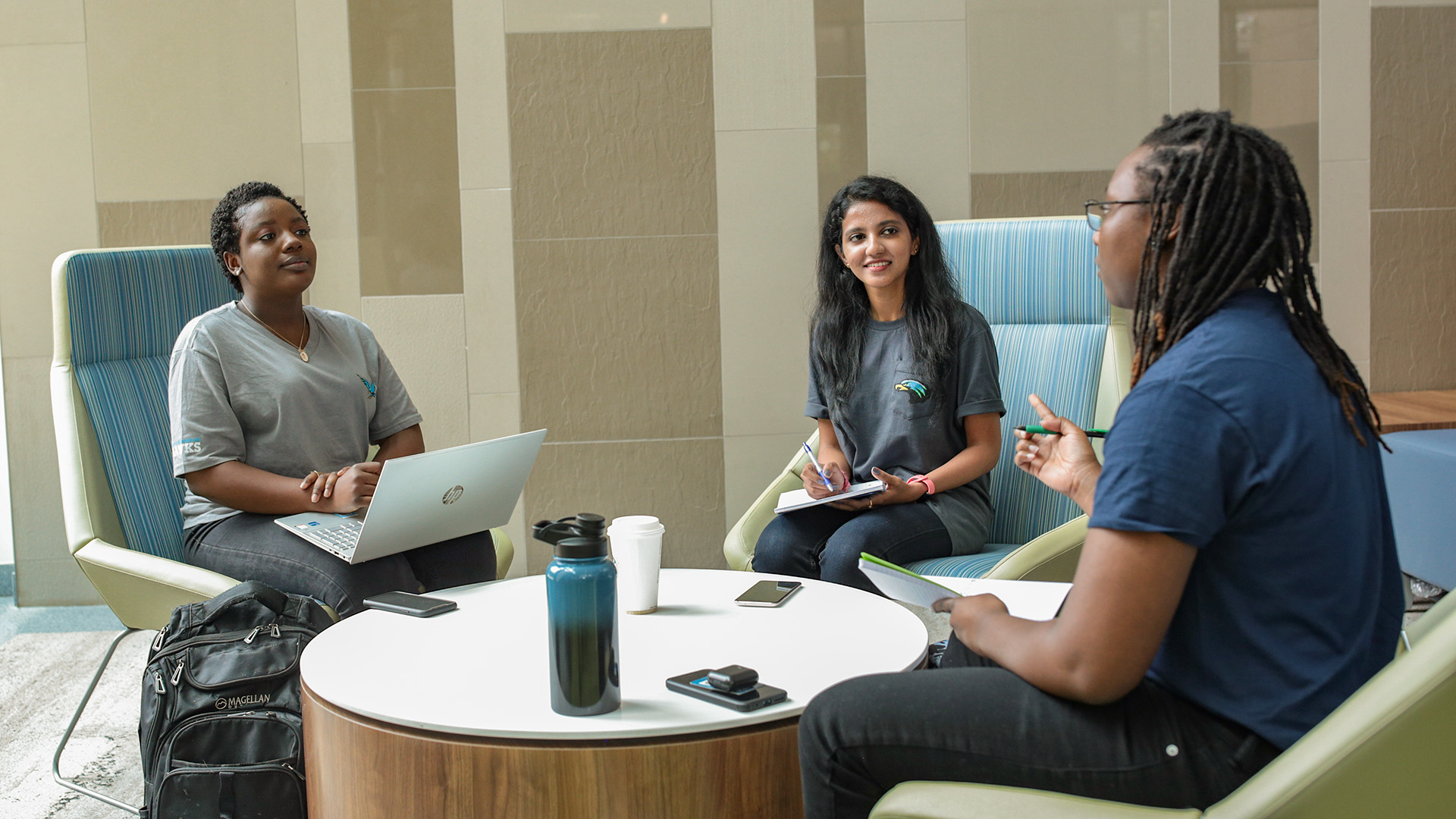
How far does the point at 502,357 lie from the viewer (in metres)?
3.44

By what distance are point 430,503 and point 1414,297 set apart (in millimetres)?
3079

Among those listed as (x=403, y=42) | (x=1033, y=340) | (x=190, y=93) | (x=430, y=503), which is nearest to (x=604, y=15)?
(x=403, y=42)

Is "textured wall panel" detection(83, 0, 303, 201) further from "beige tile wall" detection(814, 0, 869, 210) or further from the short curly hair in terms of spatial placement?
"beige tile wall" detection(814, 0, 869, 210)

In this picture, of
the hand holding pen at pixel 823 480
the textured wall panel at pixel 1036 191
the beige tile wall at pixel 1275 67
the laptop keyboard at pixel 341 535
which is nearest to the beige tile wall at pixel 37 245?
the laptop keyboard at pixel 341 535

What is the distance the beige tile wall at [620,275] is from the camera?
132 inches

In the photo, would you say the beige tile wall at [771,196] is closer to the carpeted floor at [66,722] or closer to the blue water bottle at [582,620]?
the carpeted floor at [66,722]

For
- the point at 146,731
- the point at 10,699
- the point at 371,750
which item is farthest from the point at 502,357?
the point at 371,750

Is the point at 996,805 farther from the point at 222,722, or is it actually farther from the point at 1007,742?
the point at 222,722

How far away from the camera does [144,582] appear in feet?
6.81

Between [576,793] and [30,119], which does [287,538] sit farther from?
[30,119]

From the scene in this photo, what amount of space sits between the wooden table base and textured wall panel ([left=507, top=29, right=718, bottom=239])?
2330 millimetres

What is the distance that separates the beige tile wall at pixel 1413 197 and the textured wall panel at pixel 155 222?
3640 mm

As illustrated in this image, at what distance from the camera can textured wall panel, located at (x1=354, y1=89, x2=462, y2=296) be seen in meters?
3.37

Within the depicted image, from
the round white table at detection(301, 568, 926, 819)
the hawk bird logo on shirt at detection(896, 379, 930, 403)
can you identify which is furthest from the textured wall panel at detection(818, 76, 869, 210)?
the round white table at detection(301, 568, 926, 819)
